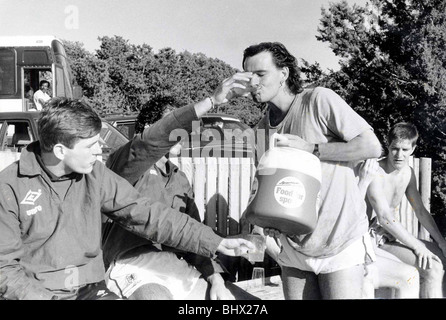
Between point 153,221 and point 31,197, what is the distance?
19.3 inches

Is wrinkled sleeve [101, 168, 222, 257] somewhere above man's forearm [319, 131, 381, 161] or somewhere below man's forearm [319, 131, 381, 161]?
below

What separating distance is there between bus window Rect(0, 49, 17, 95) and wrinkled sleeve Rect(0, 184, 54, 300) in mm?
7407

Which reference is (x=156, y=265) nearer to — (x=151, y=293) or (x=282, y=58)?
(x=151, y=293)

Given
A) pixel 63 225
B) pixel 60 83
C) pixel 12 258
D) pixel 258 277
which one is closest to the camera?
pixel 12 258

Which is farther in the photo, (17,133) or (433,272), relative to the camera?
(17,133)

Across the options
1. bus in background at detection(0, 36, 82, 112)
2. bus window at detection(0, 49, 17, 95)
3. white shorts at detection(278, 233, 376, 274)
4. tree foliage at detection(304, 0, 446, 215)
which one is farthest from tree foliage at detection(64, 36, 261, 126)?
white shorts at detection(278, 233, 376, 274)

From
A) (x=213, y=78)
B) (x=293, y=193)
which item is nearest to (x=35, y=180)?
(x=293, y=193)

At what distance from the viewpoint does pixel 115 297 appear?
194 cm

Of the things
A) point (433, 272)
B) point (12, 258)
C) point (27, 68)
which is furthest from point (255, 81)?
point (27, 68)

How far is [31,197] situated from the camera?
1721mm

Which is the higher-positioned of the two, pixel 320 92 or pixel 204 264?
pixel 320 92

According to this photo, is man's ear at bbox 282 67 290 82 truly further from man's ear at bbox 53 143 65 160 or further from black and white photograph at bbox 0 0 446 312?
man's ear at bbox 53 143 65 160

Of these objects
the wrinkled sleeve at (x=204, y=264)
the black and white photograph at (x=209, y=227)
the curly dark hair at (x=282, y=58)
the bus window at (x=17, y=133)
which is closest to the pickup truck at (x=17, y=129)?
the bus window at (x=17, y=133)

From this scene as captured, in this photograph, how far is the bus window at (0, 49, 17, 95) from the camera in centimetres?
834
